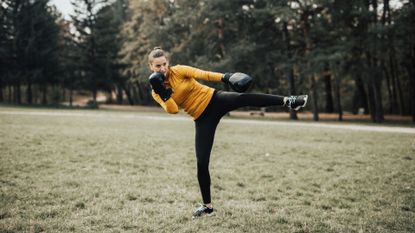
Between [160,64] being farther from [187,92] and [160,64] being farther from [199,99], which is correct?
[199,99]

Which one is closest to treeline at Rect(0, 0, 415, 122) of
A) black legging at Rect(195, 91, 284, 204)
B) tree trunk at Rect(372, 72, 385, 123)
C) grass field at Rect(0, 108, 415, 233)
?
tree trunk at Rect(372, 72, 385, 123)

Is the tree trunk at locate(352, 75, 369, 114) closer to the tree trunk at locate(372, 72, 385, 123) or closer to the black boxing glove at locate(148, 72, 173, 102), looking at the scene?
the tree trunk at locate(372, 72, 385, 123)

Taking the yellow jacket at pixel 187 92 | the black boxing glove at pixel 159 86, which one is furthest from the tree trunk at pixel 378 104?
the black boxing glove at pixel 159 86

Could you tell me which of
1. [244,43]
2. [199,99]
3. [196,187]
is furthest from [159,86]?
[244,43]

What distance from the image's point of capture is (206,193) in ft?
17.8

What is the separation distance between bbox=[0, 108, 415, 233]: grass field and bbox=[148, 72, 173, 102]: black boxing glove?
69.8 inches

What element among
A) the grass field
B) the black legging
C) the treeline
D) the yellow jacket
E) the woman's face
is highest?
the treeline

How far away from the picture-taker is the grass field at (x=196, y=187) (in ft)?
16.5

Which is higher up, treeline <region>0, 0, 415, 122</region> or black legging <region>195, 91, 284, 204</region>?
treeline <region>0, 0, 415, 122</region>

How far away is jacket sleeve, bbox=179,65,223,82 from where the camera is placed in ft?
16.2

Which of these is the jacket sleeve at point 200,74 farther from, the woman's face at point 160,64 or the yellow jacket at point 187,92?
the woman's face at point 160,64

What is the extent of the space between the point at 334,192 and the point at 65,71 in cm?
4668

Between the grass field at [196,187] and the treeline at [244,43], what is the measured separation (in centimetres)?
1604

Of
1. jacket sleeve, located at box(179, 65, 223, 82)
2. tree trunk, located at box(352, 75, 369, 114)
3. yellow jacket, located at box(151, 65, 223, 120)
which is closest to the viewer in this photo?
jacket sleeve, located at box(179, 65, 223, 82)
